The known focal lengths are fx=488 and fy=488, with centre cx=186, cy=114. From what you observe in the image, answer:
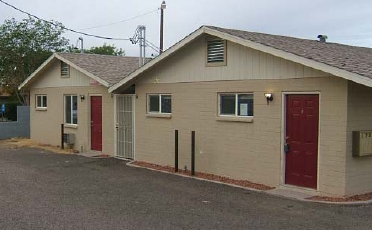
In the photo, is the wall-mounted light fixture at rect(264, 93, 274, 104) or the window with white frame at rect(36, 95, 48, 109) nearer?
the wall-mounted light fixture at rect(264, 93, 274, 104)

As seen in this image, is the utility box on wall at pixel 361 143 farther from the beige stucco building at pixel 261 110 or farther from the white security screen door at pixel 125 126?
the white security screen door at pixel 125 126

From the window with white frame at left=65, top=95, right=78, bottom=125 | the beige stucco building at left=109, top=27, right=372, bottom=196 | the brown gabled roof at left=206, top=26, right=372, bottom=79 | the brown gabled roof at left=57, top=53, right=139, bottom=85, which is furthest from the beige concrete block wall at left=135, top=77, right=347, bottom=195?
the window with white frame at left=65, top=95, right=78, bottom=125

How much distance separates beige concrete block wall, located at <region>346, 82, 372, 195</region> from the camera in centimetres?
960

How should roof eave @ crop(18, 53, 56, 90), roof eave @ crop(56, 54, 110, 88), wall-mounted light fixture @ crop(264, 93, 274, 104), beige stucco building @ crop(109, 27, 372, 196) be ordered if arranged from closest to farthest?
beige stucco building @ crop(109, 27, 372, 196) → wall-mounted light fixture @ crop(264, 93, 274, 104) → roof eave @ crop(56, 54, 110, 88) → roof eave @ crop(18, 53, 56, 90)

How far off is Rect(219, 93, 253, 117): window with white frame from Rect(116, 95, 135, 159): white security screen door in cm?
420

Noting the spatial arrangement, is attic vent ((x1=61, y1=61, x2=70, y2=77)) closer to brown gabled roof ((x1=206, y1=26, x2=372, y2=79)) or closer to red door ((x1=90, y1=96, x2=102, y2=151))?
red door ((x1=90, y1=96, x2=102, y2=151))

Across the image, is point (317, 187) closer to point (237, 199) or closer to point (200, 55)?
point (237, 199)

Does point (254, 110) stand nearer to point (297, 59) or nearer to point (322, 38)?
point (297, 59)

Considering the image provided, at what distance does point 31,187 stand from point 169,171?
3.85 metres

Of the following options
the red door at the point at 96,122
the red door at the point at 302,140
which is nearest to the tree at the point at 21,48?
the red door at the point at 96,122

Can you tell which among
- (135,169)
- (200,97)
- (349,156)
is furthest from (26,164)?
(349,156)

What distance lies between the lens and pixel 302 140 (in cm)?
1037

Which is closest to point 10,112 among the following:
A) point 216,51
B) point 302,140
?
point 216,51

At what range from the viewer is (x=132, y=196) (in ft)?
32.7
